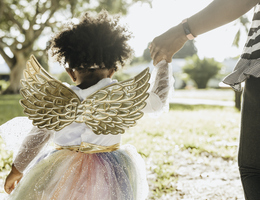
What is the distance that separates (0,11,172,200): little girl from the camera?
1430mm

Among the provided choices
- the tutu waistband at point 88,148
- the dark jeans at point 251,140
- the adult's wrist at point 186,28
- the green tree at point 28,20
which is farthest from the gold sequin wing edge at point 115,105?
the green tree at point 28,20

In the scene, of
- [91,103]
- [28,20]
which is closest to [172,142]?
[91,103]

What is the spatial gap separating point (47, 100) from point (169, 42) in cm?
66

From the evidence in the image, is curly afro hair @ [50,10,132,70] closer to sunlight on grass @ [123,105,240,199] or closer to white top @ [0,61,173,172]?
white top @ [0,61,173,172]

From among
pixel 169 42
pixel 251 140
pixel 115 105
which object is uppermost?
pixel 169 42

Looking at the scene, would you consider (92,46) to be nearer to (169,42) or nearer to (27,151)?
(169,42)

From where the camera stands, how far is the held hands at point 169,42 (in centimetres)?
151

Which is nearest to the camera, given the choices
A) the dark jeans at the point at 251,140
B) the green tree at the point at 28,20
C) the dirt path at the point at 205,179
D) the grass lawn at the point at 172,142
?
the dark jeans at the point at 251,140

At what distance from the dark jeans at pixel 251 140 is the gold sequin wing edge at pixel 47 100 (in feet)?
2.52

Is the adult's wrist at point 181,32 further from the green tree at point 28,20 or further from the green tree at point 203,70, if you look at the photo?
the green tree at point 203,70

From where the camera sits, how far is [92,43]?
57.6 inches

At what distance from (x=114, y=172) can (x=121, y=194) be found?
11 cm

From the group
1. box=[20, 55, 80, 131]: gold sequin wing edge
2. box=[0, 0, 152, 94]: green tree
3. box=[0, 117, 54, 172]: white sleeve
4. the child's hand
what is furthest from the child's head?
box=[0, 0, 152, 94]: green tree

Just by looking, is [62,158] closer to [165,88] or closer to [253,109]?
[165,88]
